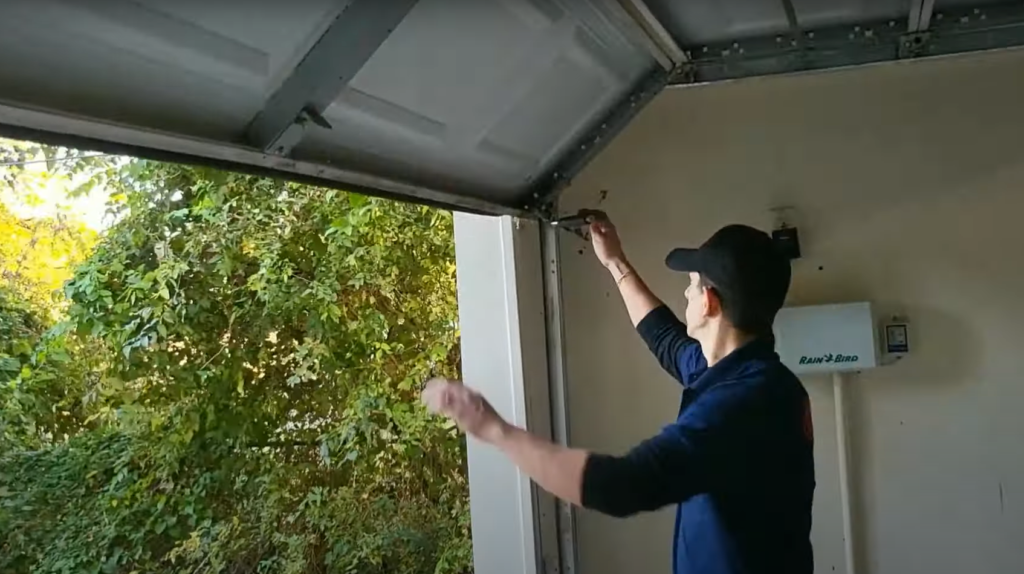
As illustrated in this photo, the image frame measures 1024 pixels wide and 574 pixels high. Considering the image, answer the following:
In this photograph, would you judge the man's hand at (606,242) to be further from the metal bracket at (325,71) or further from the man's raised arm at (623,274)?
the metal bracket at (325,71)

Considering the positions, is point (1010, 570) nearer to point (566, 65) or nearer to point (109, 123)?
point (566, 65)

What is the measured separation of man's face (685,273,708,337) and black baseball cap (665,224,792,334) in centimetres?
5

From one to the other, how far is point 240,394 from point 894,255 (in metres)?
2.48

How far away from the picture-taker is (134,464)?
3.62m

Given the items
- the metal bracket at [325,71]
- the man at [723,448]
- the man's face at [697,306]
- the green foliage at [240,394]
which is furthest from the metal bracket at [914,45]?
the green foliage at [240,394]

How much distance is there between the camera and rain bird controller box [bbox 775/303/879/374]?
2.42 m

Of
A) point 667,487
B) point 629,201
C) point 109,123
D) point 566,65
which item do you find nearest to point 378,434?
point 629,201

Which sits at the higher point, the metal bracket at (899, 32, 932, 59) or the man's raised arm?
the metal bracket at (899, 32, 932, 59)

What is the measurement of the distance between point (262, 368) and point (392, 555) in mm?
918

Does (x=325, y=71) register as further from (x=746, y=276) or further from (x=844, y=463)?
(x=844, y=463)

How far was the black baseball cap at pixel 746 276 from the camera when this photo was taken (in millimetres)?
1679

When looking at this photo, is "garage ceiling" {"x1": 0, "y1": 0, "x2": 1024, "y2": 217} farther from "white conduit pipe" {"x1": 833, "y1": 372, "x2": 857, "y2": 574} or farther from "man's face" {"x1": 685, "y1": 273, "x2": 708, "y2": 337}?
"white conduit pipe" {"x1": 833, "y1": 372, "x2": 857, "y2": 574}

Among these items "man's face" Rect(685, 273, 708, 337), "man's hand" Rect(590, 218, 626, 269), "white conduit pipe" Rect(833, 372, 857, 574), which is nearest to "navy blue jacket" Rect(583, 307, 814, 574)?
"man's face" Rect(685, 273, 708, 337)

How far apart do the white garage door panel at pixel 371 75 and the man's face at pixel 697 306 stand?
52 cm
